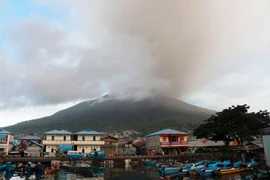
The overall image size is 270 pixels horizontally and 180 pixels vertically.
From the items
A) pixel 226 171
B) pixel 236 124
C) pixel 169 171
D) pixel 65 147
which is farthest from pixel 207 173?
pixel 65 147

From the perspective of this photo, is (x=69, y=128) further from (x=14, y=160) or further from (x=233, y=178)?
(x=233, y=178)

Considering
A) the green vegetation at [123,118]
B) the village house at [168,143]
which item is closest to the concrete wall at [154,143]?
the village house at [168,143]

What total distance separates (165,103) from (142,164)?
136728 mm

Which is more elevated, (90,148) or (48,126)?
(48,126)

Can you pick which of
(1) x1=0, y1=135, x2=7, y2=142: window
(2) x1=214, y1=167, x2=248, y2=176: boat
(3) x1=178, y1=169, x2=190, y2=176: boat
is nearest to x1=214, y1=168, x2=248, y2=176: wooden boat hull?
(2) x1=214, y1=167, x2=248, y2=176: boat

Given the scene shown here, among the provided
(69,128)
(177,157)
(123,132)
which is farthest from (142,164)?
(69,128)

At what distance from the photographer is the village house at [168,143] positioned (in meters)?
50.8

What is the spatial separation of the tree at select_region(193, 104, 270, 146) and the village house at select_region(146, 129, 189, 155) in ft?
35.0

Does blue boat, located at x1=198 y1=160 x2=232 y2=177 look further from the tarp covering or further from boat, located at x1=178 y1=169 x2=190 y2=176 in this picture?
the tarp covering

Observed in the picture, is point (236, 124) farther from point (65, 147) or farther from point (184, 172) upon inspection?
point (65, 147)

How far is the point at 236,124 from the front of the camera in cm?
3869

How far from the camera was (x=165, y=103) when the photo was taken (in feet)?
582

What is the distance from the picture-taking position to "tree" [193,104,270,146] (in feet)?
120

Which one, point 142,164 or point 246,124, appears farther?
point 142,164
